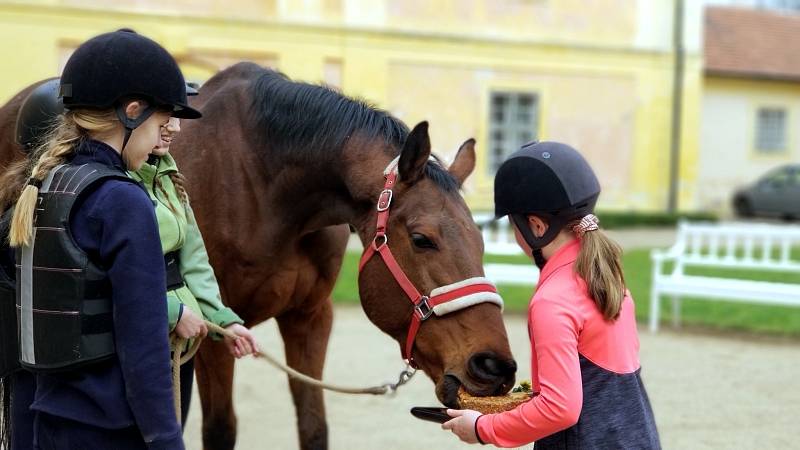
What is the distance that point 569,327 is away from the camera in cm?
237

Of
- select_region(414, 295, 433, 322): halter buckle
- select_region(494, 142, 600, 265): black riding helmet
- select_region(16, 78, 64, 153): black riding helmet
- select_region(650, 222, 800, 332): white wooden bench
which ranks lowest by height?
select_region(650, 222, 800, 332): white wooden bench

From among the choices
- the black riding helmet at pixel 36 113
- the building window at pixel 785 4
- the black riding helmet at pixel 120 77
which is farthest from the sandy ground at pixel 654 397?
the building window at pixel 785 4

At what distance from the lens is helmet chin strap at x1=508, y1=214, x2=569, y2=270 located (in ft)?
8.52

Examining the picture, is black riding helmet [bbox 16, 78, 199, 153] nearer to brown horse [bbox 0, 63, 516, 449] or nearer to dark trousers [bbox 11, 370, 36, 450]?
brown horse [bbox 0, 63, 516, 449]

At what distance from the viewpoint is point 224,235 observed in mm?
3510

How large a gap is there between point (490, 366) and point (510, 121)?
17675mm

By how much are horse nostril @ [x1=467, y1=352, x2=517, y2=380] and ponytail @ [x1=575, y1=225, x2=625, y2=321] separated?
1.12 feet

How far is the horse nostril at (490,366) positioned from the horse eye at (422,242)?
379mm

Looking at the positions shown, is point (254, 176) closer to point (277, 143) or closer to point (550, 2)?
point (277, 143)

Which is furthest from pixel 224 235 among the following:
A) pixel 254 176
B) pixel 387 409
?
pixel 387 409

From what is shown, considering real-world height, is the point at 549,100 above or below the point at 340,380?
above

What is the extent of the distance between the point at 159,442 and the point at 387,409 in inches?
143

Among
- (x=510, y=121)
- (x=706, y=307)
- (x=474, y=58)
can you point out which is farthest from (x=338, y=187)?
(x=510, y=121)

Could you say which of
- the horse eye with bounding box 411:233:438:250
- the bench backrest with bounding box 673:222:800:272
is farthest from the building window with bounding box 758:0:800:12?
the horse eye with bounding box 411:233:438:250
